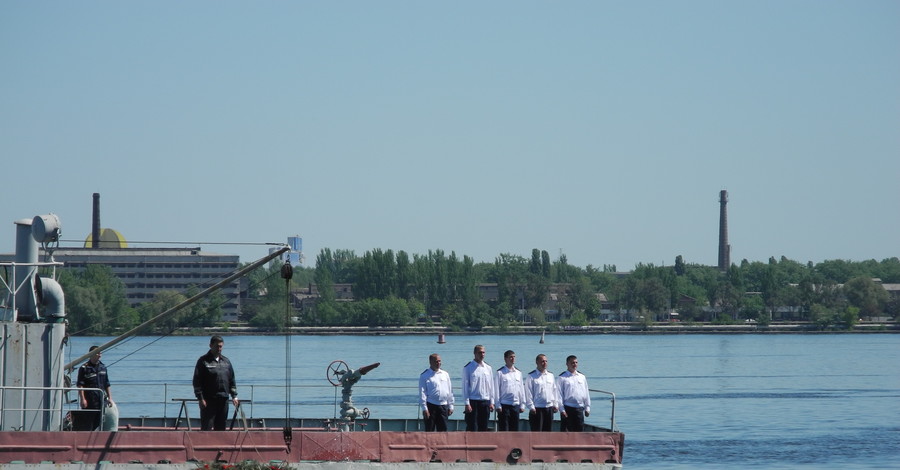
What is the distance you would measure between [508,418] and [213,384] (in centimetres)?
541

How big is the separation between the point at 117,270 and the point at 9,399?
164508 mm

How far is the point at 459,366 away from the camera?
89500 millimetres

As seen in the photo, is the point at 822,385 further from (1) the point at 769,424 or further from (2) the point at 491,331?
(2) the point at 491,331

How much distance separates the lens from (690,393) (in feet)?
208

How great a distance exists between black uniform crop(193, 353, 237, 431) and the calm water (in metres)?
1.59

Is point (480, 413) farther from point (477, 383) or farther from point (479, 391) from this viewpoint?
point (477, 383)

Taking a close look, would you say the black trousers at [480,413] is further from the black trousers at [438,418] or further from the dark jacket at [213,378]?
the dark jacket at [213,378]

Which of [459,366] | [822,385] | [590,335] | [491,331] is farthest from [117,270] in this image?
[822,385]

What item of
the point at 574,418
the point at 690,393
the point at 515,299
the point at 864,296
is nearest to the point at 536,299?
the point at 515,299

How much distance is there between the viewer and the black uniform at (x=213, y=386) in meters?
17.5

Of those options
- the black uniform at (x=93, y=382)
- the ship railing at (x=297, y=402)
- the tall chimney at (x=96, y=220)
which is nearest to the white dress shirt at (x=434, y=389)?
the black uniform at (x=93, y=382)

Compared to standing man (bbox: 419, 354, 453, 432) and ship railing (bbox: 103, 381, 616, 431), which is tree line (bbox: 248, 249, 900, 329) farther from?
standing man (bbox: 419, 354, 453, 432)

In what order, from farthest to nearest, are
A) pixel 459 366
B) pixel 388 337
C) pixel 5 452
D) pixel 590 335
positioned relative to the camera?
pixel 590 335, pixel 388 337, pixel 459 366, pixel 5 452

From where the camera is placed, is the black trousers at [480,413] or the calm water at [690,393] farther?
the calm water at [690,393]
